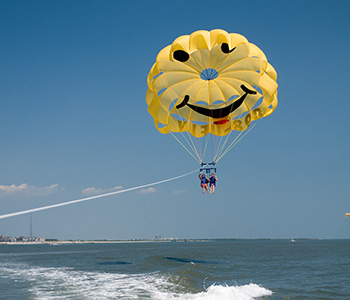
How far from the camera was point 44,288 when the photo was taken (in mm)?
16375

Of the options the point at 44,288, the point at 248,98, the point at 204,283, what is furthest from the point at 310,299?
the point at 44,288

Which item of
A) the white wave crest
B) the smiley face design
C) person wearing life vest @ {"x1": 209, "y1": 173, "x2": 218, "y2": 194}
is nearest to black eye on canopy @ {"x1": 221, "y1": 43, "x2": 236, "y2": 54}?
the smiley face design

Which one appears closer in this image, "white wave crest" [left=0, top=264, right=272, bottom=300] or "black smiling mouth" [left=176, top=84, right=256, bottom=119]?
"white wave crest" [left=0, top=264, right=272, bottom=300]

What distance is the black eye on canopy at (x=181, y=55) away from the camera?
15734 millimetres

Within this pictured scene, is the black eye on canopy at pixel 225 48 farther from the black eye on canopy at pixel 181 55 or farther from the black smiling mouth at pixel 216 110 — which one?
the black smiling mouth at pixel 216 110

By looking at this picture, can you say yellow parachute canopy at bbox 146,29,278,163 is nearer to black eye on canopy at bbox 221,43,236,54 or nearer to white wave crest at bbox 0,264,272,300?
black eye on canopy at bbox 221,43,236,54

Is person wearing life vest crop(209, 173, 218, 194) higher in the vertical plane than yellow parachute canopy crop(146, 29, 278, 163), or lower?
lower

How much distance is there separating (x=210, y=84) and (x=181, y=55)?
86.5 inches

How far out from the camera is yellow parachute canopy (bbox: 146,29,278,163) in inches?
615

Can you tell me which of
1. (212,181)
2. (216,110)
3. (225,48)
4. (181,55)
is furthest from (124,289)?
(225,48)

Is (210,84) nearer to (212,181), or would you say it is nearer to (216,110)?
(216,110)

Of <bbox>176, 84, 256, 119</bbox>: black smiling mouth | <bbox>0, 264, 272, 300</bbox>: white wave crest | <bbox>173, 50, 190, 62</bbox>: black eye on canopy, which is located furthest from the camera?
<bbox>176, 84, 256, 119</bbox>: black smiling mouth

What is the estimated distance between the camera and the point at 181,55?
1581 centimetres

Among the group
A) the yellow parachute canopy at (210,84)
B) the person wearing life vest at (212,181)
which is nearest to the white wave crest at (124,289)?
the person wearing life vest at (212,181)
